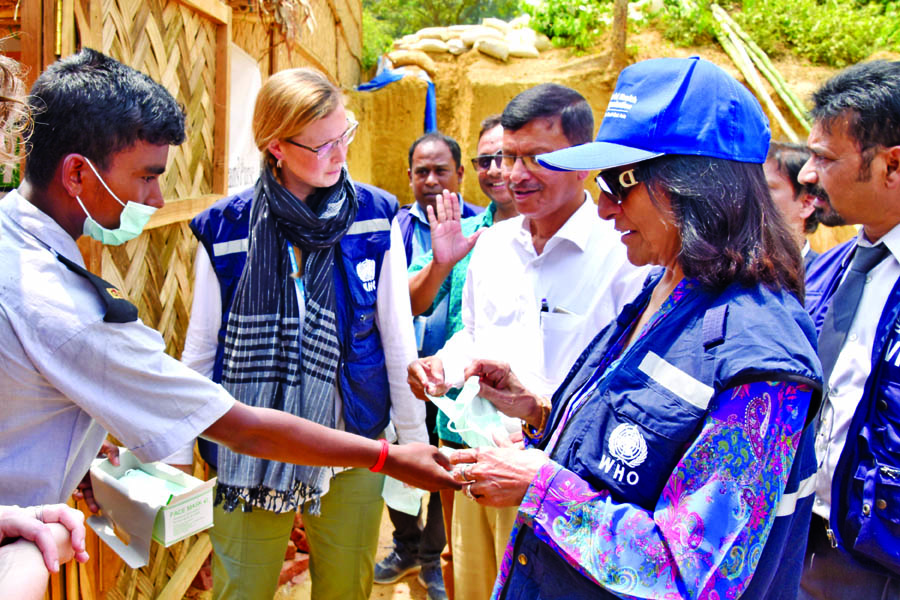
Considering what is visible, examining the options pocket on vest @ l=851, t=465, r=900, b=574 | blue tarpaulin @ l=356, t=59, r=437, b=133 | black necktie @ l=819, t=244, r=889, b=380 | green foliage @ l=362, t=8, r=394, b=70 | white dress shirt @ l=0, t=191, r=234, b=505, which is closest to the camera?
white dress shirt @ l=0, t=191, r=234, b=505

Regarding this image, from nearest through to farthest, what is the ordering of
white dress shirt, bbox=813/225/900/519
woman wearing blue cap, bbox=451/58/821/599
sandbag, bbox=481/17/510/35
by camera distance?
woman wearing blue cap, bbox=451/58/821/599 < white dress shirt, bbox=813/225/900/519 < sandbag, bbox=481/17/510/35

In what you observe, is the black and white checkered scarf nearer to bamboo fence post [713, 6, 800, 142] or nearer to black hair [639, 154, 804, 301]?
black hair [639, 154, 804, 301]

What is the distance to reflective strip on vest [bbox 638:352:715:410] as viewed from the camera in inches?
54.5

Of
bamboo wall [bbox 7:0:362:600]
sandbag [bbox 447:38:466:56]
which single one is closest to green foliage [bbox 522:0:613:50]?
sandbag [bbox 447:38:466:56]

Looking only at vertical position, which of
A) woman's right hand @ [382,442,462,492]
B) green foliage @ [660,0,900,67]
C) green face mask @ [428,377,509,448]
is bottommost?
woman's right hand @ [382,442,462,492]

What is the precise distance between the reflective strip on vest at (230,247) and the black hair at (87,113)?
2.49 feet

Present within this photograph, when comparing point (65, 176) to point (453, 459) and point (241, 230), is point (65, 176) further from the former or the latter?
point (453, 459)

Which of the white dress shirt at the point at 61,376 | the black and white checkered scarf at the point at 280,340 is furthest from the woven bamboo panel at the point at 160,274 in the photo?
the white dress shirt at the point at 61,376

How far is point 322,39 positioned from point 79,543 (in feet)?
26.1

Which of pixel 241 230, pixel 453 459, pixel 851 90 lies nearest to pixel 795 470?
pixel 453 459

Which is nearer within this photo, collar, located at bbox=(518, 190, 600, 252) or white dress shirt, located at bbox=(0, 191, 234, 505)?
white dress shirt, located at bbox=(0, 191, 234, 505)

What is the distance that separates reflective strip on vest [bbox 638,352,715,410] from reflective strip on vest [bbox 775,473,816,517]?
287 mm

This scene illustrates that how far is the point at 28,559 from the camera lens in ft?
3.96

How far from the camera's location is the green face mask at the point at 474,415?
2.36 metres
